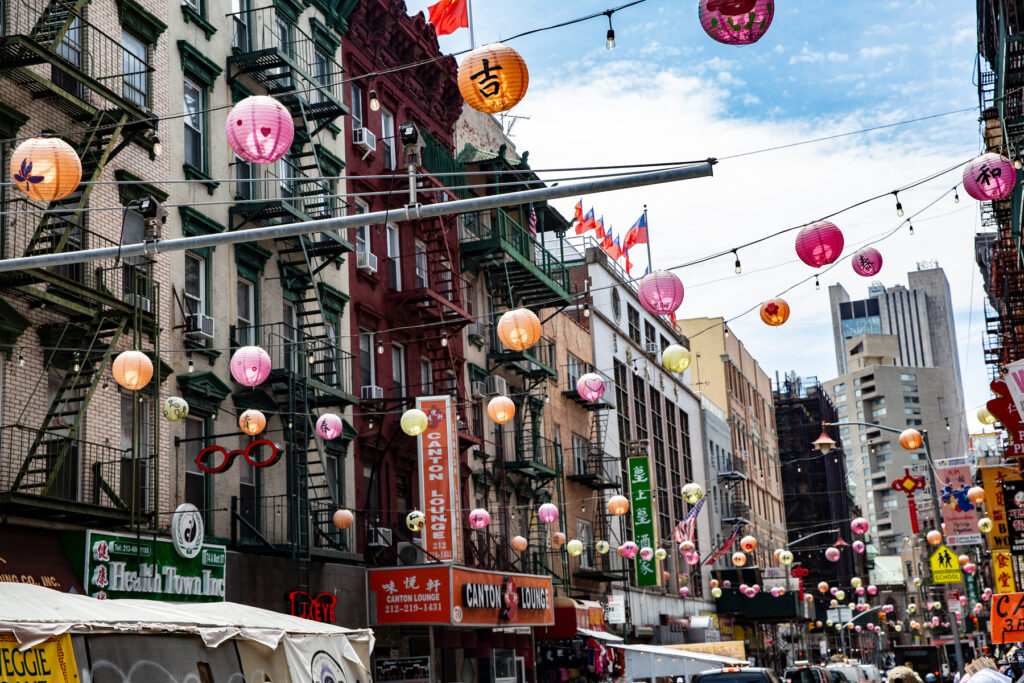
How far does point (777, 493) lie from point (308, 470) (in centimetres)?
7125

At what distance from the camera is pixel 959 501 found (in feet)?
140

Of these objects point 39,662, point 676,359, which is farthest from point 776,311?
point 39,662

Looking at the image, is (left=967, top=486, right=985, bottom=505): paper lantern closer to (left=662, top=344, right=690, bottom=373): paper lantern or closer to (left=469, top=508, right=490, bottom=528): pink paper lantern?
(left=469, top=508, right=490, bottom=528): pink paper lantern

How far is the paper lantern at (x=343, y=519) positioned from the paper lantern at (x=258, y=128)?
43.0 ft

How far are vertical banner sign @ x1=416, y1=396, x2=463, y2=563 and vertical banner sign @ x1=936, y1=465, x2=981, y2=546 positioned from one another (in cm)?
2169

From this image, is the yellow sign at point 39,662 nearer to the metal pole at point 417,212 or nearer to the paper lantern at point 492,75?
the metal pole at point 417,212

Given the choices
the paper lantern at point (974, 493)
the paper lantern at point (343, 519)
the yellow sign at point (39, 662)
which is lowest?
the yellow sign at point (39, 662)

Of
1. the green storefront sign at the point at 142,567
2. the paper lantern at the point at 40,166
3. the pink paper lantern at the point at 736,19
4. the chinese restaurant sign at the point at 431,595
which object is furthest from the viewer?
the chinese restaurant sign at the point at 431,595

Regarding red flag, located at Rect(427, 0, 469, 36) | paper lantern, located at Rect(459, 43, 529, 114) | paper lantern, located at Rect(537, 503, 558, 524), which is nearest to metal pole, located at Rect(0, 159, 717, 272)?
paper lantern, located at Rect(459, 43, 529, 114)

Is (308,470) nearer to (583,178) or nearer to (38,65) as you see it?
(38,65)

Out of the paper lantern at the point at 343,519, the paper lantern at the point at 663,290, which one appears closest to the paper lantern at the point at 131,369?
the paper lantern at the point at 663,290

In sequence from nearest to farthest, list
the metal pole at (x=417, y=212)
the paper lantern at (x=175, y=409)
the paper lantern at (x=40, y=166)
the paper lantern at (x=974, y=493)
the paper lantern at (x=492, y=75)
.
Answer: the metal pole at (x=417, y=212) → the paper lantern at (x=492, y=75) → the paper lantern at (x=40, y=166) → the paper lantern at (x=175, y=409) → the paper lantern at (x=974, y=493)

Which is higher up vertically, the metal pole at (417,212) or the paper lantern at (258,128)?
the paper lantern at (258,128)

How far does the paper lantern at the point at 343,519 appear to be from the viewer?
25388 millimetres
